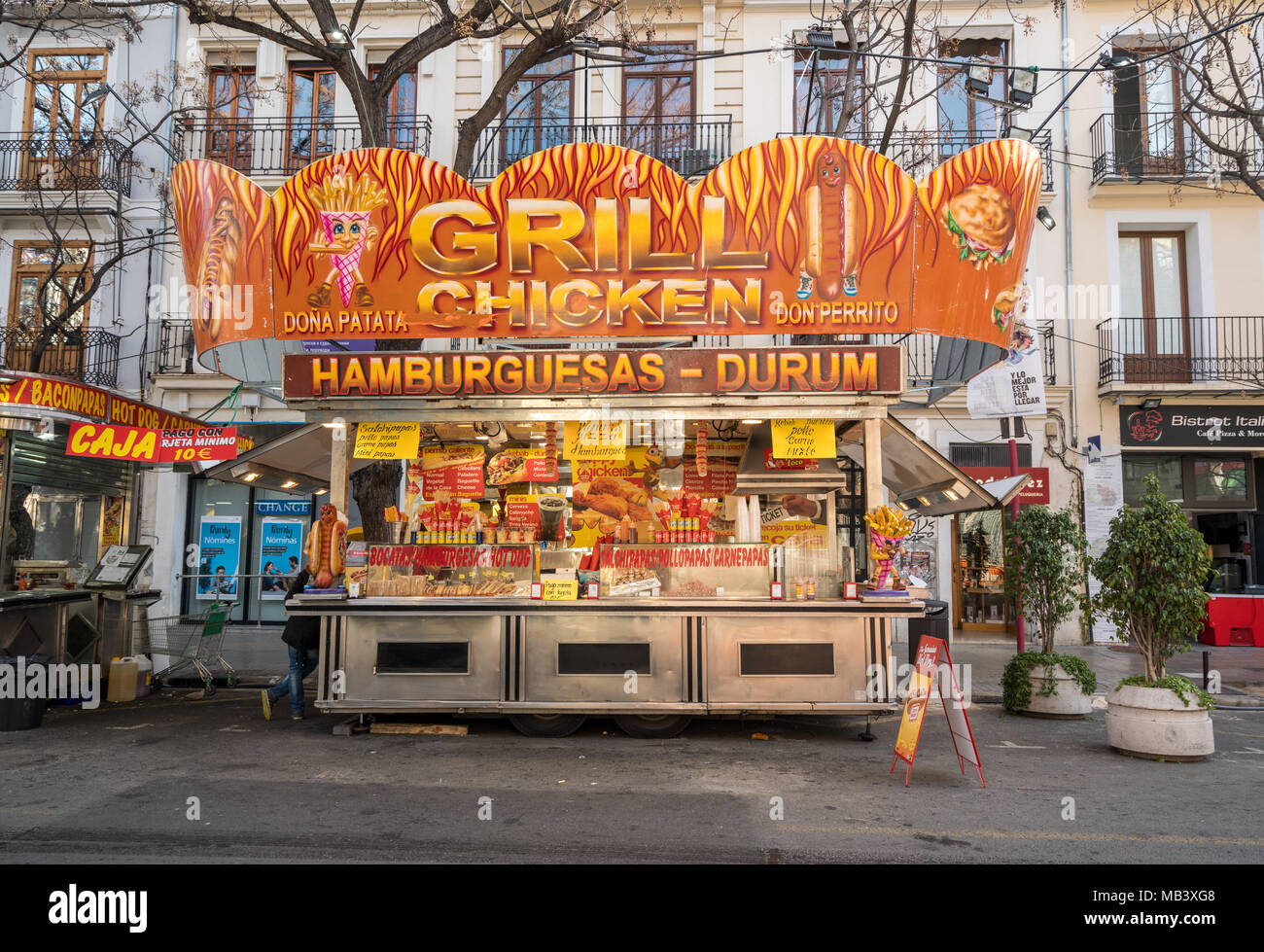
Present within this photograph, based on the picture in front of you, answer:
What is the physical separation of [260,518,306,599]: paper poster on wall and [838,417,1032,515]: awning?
40.9 feet

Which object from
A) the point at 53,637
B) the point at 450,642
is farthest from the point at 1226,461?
the point at 53,637

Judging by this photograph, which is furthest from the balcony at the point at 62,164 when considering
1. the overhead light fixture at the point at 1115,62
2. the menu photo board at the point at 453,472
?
the overhead light fixture at the point at 1115,62

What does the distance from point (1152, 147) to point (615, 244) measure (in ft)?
48.0

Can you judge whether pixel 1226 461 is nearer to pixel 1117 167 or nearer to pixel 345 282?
pixel 1117 167

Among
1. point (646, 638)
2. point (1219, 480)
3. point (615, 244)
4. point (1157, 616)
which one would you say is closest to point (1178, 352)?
point (1219, 480)

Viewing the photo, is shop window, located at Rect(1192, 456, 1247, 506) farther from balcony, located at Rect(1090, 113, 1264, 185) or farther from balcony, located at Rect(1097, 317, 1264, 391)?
balcony, located at Rect(1090, 113, 1264, 185)

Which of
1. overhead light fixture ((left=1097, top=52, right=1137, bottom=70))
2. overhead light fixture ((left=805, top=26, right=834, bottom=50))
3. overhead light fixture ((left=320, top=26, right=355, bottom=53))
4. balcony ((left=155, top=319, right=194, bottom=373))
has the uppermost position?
overhead light fixture ((left=805, top=26, right=834, bottom=50))

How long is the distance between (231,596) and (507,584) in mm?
11911

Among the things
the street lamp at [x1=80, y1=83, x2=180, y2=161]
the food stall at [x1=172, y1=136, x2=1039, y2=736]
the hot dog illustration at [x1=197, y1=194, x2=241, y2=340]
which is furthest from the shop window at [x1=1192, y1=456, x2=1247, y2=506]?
the street lamp at [x1=80, y1=83, x2=180, y2=161]

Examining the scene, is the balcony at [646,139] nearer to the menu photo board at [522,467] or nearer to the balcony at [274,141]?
the balcony at [274,141]

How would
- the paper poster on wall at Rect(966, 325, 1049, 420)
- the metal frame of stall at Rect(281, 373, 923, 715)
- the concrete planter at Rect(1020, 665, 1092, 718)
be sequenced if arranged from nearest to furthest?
the metal frame of stall at Rect(281, 373, 923, 715) → the concrete planter at Rect(1020, 665, 1092, 718) → the paper poster on wall at Rect(966, 325, 1049, 420)

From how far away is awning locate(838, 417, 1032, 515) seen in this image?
1003cm

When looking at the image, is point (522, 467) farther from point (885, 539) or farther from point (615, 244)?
point (885, 539)
